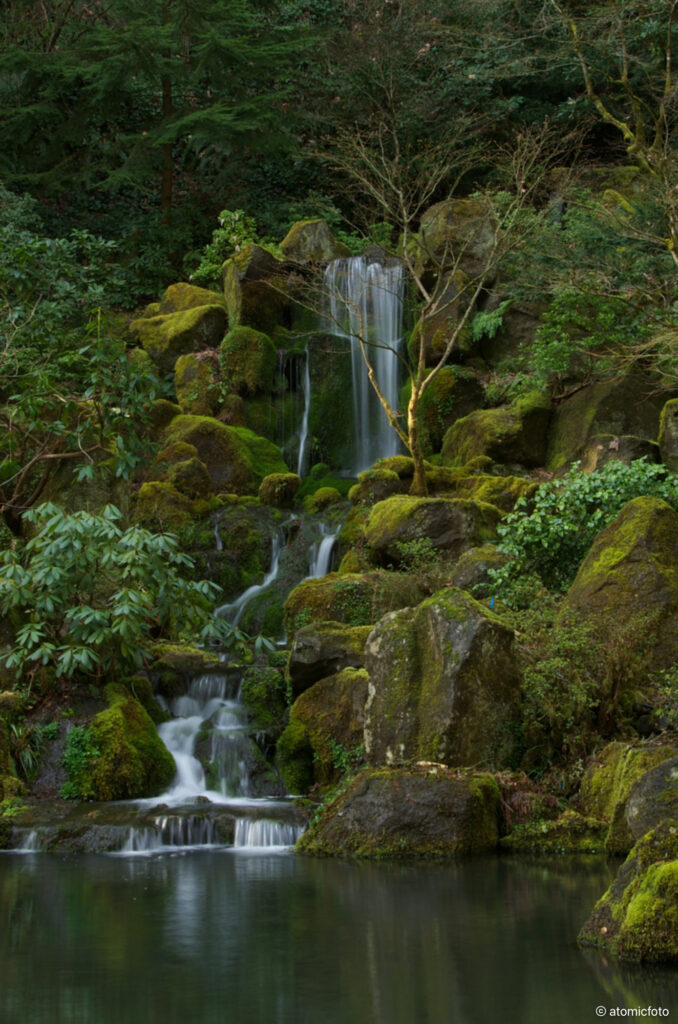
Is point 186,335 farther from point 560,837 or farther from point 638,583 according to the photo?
point 560,837

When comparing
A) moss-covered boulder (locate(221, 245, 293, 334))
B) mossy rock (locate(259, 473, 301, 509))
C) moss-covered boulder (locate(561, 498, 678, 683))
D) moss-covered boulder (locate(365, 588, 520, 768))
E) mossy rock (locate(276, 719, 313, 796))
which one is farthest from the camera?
moss-covered boulder (locate(221, 245, 293, 334))

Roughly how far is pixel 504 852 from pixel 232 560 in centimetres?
847

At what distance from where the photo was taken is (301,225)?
76.2 ft

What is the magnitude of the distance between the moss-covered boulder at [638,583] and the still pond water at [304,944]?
2.78 meters

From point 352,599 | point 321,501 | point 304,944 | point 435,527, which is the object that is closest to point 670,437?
point 435,527

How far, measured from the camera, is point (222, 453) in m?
19.0

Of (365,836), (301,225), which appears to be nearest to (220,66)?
(301,225)

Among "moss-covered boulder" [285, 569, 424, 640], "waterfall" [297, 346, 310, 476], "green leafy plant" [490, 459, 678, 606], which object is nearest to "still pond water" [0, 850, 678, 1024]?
"moss-covered boulder" [285, 569, 424, 640]

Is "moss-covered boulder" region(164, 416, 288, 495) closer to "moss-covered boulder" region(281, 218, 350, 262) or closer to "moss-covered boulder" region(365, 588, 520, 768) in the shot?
"moss-covered boulder" region(281, 218, 350, 262)

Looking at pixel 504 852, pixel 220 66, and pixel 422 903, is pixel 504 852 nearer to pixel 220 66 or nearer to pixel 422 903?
pixel 422 903

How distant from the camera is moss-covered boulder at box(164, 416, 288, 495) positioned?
18859 millimetres

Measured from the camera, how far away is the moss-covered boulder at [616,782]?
27.6 feet

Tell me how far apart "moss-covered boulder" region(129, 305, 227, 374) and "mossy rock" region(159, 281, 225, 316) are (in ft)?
2.08

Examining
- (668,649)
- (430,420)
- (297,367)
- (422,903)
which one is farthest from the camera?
(297,367)
